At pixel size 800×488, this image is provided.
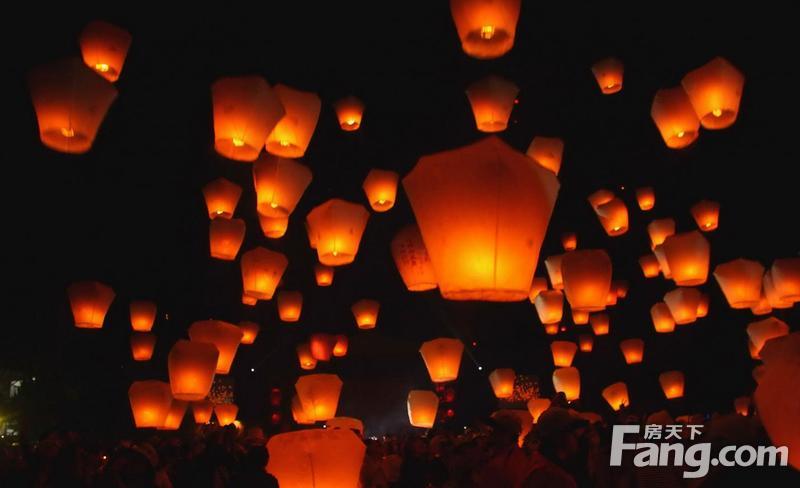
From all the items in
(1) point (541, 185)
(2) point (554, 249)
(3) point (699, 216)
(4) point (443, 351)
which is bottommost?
(1) point (541, 185)

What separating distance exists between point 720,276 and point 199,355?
6339 mm

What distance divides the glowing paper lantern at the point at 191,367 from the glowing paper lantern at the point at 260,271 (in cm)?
113

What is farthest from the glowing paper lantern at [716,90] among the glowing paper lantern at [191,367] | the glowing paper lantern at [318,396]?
the glowing paper lantern at [318,396]

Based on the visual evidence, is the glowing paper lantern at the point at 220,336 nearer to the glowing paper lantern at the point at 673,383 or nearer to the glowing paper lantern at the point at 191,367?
the glowing paper lantern at the point at 191,367

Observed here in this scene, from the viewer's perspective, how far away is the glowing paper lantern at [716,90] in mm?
7035

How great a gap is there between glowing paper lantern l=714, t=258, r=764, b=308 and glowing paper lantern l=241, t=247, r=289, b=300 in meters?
5.54

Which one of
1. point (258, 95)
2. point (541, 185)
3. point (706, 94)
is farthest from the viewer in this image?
point (706, 94)

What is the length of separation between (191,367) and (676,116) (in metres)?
5.88

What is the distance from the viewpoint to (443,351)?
431 inches

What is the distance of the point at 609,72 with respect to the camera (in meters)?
9.14

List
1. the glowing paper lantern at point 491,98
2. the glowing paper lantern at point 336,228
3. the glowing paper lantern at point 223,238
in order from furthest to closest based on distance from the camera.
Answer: the glowing paper lantern at point 223,238
the glowing paper lantern at point 491,98
the glowing paper lantern at point 336,228

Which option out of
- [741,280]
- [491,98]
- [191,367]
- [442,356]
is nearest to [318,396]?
[442,356]

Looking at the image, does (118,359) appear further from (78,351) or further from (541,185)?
(541,185)

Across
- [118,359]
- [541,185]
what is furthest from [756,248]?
[118,359]
